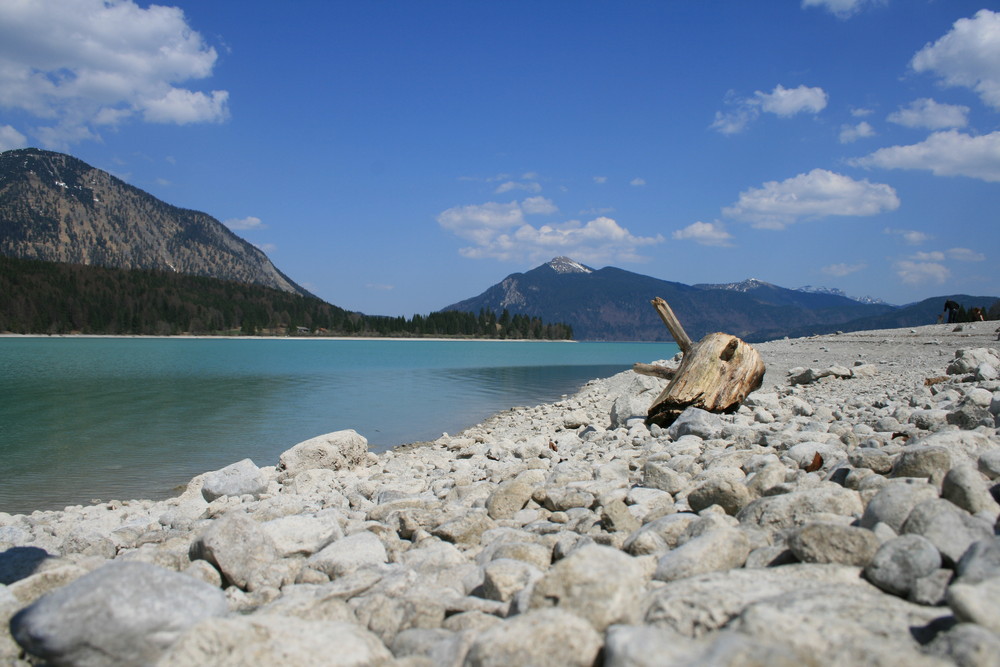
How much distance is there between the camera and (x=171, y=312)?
156750 millimetres

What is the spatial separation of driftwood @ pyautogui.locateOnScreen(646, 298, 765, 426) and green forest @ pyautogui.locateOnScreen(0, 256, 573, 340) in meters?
157

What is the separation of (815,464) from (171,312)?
579 ft

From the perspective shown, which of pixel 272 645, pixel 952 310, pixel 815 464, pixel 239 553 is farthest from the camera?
pixel 952 310

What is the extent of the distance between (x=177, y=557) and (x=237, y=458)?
35.0 feet

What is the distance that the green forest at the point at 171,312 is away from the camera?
456ft

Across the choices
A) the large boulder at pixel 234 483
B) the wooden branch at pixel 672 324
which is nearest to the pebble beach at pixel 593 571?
the large boulder at pixel 234 483

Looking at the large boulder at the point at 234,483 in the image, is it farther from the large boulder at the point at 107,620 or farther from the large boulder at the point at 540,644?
the large boulder at the point at 540,644

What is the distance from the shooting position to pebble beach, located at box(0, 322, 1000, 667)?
7.14ft

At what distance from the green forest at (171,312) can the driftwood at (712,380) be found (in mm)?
156667

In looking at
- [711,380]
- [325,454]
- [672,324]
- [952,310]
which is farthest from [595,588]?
[952,310]

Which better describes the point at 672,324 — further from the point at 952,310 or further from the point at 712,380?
the point at 952,310

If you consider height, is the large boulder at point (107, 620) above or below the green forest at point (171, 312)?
below

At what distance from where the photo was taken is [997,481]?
12.3 feet

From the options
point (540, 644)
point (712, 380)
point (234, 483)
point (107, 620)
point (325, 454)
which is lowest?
point (234, 483)
